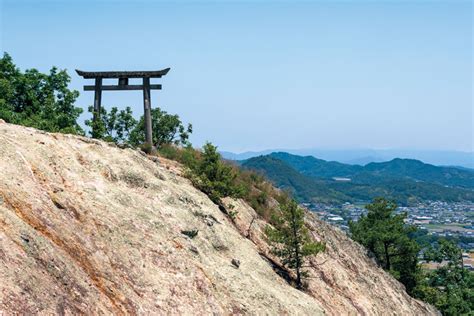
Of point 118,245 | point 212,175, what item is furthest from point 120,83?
point 118,245

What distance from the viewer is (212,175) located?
2992 centimetres

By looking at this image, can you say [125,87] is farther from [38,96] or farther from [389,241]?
[389,241]

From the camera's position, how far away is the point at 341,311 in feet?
89.5

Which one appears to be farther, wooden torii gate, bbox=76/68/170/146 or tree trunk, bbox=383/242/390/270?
tree trunk, bbox=383/242/390/270

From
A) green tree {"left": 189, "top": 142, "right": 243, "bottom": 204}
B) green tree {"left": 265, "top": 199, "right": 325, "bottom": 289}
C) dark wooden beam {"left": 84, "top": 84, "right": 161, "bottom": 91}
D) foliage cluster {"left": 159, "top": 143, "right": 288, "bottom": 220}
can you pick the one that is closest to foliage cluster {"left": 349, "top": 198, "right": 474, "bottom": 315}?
foliage cluster {"left": 159, "top": 143, "right": 288, "bottom": 220}

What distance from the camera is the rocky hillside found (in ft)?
47.7

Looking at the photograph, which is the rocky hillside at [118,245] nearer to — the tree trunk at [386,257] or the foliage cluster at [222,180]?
the foliage cluster at [222,180]

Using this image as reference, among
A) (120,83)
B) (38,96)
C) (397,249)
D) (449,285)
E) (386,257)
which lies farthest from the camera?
(449,285)

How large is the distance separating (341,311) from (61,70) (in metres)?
30.3

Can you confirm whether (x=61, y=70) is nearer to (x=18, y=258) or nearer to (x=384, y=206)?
(x=18, y=258)

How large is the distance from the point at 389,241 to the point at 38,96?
3674cm

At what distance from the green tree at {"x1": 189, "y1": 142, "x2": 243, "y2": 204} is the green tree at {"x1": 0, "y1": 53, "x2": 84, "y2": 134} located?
11938mm

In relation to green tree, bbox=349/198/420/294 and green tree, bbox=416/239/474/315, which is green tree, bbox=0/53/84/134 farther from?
green tree, bbox=416/239/474/315

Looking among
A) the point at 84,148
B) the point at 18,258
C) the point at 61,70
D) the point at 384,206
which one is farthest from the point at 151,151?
the point at 384,206
